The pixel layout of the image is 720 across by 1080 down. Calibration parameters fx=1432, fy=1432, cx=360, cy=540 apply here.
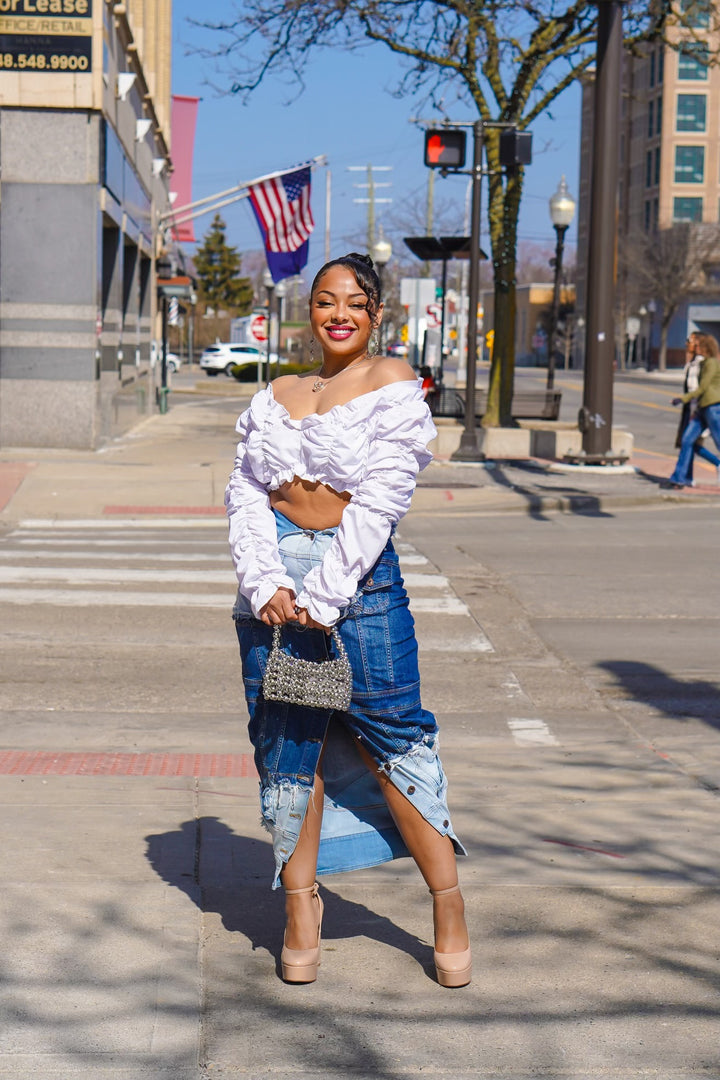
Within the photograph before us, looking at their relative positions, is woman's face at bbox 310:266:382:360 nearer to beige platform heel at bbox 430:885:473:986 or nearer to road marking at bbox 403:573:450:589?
beige platform heel at bbox 430:885:473:986

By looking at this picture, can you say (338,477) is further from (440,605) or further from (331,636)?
(440,605)

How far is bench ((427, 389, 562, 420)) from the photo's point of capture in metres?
26.6

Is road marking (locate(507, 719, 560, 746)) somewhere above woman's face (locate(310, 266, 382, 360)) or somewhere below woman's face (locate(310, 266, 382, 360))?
below

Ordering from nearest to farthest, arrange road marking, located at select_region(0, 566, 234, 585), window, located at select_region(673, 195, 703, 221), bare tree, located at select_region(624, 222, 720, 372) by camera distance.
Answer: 1. road marking, located at select_region(0, 566, 234, 585)
2. bare tree, located at select_region(624, 222, 720, 372)
3. window, located at select_region(673, 195, 703, 221)

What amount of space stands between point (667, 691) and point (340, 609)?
15.2ft

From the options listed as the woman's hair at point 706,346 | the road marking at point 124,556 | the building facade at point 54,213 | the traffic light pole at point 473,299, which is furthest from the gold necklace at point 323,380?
the building facade at point 54,213

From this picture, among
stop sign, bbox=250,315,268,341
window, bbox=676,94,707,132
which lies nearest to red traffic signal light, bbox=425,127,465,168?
stop sign, bbox=250,315,268,341

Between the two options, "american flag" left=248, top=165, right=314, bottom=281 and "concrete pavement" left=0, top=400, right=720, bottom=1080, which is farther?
"american flag" left=248, top=165, right=314, bottom=281

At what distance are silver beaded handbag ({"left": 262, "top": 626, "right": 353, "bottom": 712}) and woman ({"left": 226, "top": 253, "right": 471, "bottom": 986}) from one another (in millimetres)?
36

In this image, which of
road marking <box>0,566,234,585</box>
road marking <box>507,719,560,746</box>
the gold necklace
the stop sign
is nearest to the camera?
the gold necklace

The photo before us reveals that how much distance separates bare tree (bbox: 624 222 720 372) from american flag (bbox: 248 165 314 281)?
175 feet

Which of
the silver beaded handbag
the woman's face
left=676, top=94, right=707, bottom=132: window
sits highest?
left=676, top=94, right=707, bottom=132: window

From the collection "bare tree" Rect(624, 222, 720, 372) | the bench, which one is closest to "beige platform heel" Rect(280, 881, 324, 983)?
the bench

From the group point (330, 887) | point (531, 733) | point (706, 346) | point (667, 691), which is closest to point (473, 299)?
point (706, 346)
